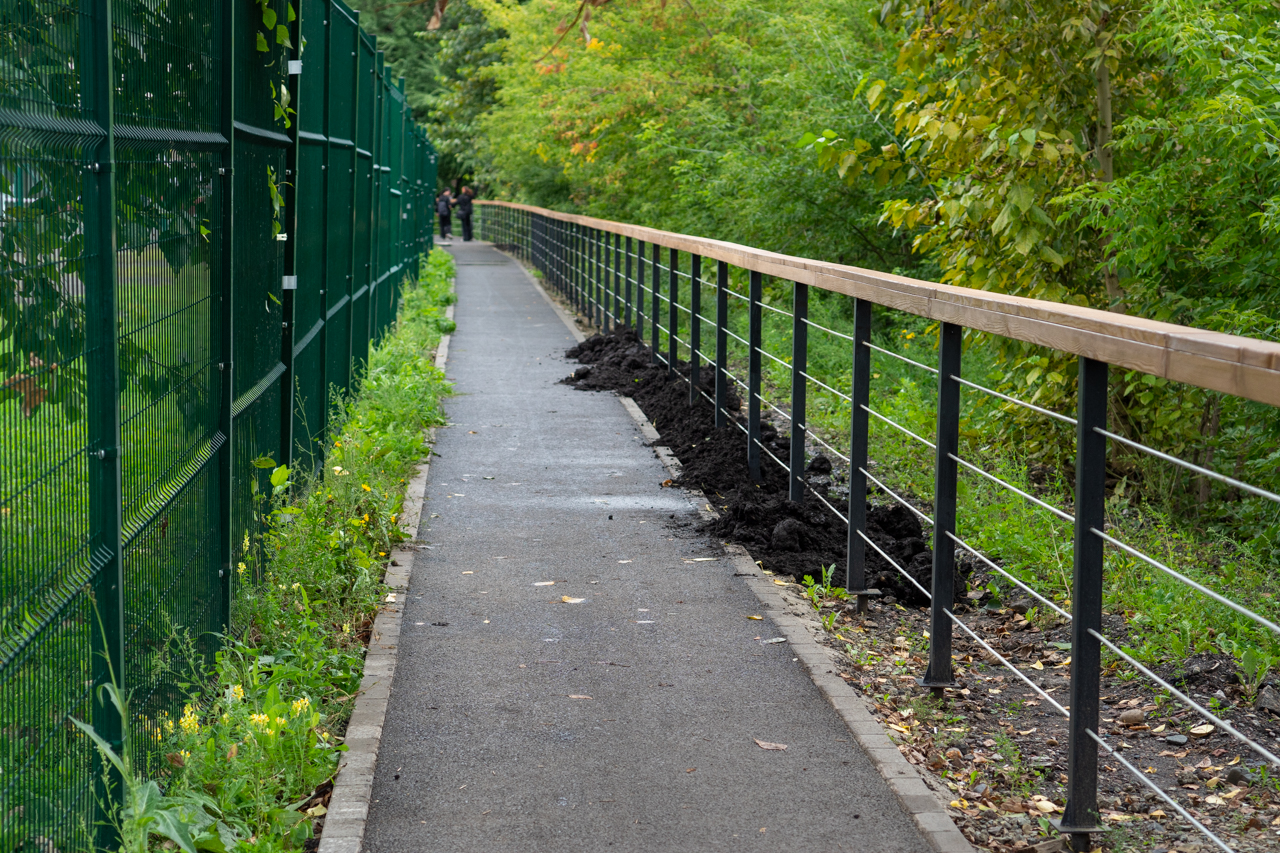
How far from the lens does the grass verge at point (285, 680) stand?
3.44 metres

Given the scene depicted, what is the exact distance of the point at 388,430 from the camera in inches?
362

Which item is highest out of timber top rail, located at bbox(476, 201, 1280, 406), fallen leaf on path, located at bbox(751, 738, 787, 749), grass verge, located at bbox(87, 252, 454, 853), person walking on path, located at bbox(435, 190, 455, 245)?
person walking on path, located at bbox(435, 190, 455, 245)

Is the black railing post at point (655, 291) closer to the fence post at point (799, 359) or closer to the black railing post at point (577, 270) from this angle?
the fence post at point (799, 359)

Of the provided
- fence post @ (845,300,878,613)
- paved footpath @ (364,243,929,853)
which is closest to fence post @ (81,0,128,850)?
paved footpath @ (364,243,929,853)

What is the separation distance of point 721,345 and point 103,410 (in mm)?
6407

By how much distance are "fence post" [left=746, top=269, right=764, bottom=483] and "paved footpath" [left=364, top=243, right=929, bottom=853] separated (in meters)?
0.55

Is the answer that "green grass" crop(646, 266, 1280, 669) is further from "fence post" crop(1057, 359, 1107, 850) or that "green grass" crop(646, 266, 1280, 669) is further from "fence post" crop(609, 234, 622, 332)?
"fence post" crop(609, 234, 622, 332)

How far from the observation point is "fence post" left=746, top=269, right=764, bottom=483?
306 inches

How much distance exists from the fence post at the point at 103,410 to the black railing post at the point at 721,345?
6.12 meters

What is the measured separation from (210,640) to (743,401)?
25.0 feet

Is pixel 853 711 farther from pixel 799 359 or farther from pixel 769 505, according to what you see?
pixel 769 505

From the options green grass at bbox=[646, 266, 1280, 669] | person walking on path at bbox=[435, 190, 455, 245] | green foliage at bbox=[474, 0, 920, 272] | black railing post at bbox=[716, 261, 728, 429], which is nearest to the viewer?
green grass at bbox=[646, 266, 1280, 669]

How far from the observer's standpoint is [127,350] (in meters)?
3.19

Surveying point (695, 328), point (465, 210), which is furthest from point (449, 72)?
point (695, 328)
